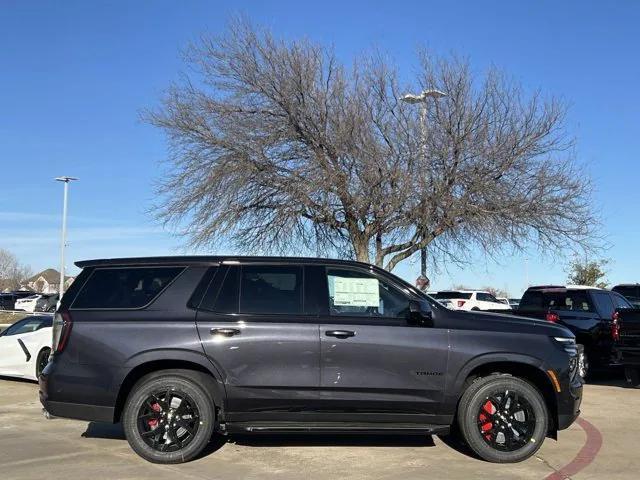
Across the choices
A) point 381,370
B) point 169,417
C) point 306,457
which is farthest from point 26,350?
point 381,370

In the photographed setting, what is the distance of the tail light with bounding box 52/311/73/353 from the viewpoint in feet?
21.2

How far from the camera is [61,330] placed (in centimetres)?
652

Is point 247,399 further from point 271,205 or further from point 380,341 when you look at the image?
point 271,205

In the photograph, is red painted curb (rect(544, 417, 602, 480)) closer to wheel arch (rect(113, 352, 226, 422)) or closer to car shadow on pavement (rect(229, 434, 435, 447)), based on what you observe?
car shadow on pavement (rect(229, 434, 435, 447))

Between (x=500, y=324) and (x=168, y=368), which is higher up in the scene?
(x=500, y=324)

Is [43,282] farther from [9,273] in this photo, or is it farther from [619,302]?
[619,302]

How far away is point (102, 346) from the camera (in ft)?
21.0

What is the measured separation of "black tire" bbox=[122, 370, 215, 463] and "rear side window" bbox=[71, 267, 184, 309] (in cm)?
78

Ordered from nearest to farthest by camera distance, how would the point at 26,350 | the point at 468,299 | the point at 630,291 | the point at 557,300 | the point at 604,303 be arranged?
the point at 26,350 → the point at 604,303 → the point at 557,300 → the point at 630,291 → the point at 468,299

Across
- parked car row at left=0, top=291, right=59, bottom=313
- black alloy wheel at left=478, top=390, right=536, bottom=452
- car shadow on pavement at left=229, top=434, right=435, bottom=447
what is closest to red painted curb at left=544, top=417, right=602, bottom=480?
black alloy wheel at left=478, top=390, right=536, bottom=452

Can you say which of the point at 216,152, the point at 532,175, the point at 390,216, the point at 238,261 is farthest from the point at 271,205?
the point at 238,261

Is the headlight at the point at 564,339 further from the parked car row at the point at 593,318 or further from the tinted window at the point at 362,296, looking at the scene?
the parked car row at the point at 593,318

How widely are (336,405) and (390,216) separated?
13.3 m

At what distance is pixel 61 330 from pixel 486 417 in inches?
164
